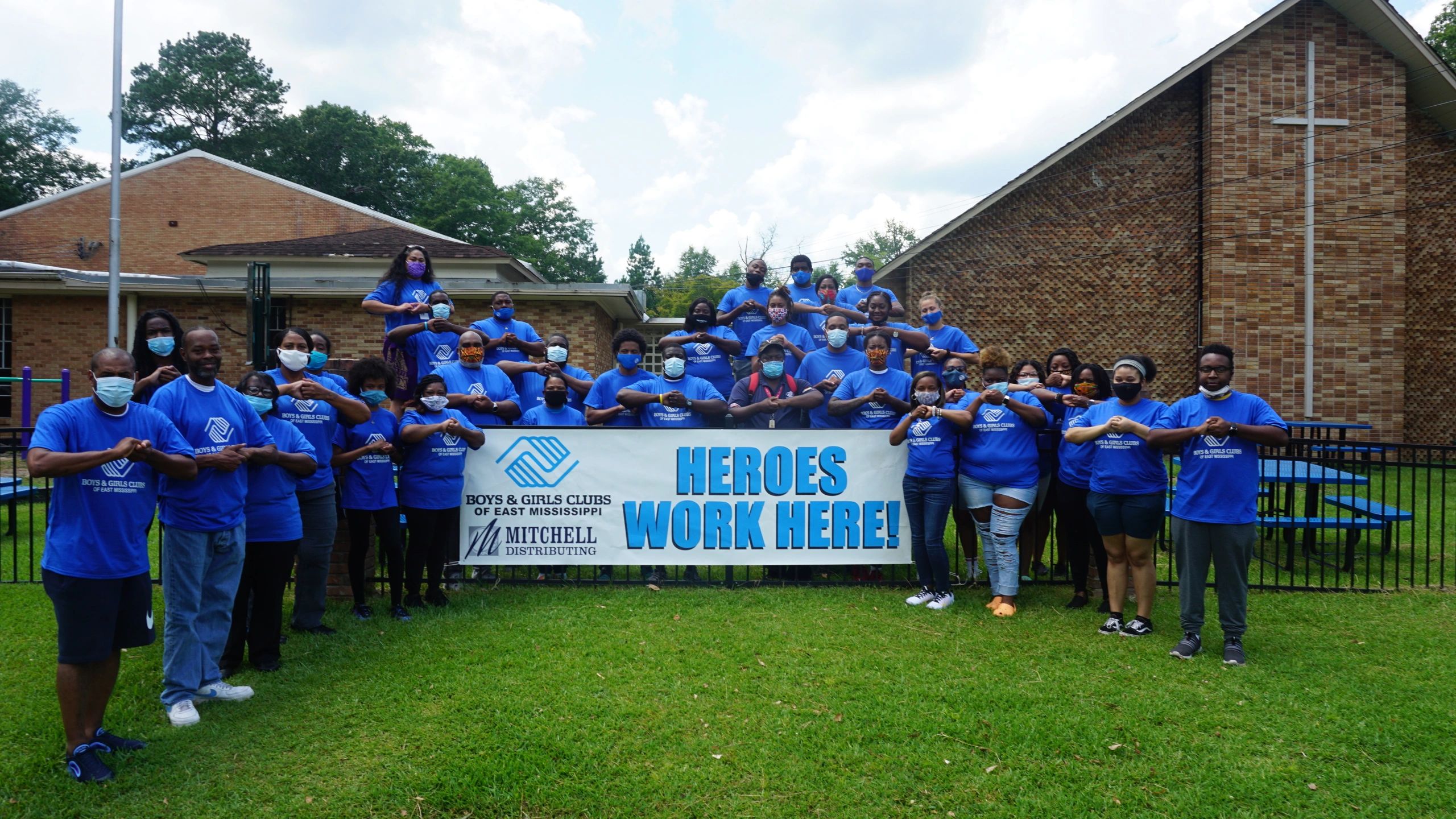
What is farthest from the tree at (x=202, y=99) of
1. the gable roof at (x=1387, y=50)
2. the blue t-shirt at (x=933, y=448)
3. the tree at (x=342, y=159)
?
the blue t-shirt at (x=933, y=448)

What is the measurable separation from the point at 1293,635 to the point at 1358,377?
49.9 ft

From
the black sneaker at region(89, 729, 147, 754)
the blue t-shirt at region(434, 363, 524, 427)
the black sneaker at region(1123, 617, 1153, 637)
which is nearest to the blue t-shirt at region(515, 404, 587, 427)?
the blue t-shirt at region(434, 363, 524, 427)

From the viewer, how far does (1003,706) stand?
4609mm

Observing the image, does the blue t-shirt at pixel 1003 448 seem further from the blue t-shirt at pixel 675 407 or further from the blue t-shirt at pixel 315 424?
the blue t-shirt at pixel 315 424

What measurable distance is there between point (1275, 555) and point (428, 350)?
8.57 metres

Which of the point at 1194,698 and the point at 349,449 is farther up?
the point at 349,449

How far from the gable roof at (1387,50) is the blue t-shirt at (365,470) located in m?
14.0

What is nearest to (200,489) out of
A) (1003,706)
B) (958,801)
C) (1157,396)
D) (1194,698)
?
(958,801)

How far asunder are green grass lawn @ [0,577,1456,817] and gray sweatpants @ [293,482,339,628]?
292 mm

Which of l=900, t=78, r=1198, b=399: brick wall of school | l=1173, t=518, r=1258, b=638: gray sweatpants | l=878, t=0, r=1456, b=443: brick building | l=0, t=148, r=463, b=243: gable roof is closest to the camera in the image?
l=1173, t=518, r=1258, b=638: gray sweatpants

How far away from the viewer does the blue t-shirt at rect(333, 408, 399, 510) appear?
610 centimetres

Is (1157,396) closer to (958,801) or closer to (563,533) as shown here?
(563,533)

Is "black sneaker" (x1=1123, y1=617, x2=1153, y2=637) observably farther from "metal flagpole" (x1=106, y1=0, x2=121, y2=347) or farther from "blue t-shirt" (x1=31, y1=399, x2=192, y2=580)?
"metal flagpole" (x1=106, y1=0, x2=121, y2=347)

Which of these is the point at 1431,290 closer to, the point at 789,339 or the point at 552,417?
the point at 789,339
